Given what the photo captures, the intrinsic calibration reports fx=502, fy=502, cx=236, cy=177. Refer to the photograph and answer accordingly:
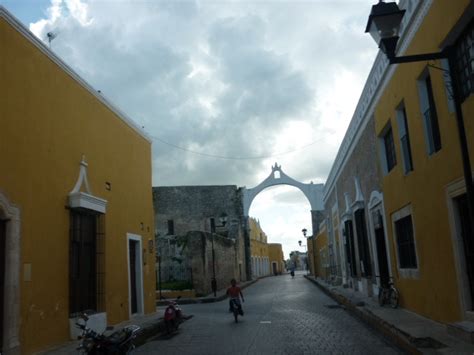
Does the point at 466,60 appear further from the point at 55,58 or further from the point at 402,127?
the point at 55,58

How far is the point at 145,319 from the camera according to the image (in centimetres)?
1295

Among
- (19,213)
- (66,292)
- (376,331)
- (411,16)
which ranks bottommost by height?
(376,331)

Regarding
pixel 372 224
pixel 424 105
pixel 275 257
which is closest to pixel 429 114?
pixel 424 105

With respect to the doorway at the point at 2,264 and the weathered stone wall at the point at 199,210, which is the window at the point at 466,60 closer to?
the doorway at the point at 2,264

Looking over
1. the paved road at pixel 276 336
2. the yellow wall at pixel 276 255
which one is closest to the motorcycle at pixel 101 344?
the paved road at pixel 276 336

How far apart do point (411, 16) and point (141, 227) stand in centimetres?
933

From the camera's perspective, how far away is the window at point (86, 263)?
9992 mm

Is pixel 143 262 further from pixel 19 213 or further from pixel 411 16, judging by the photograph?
pixel 411 16

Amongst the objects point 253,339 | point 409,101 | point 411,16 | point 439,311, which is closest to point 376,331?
point 439,311

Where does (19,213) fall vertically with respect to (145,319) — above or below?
above

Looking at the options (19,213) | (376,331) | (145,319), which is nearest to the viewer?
(19,213)

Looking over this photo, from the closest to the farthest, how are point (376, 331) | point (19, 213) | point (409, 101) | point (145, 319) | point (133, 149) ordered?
1. point (19, 213)
2. point (409, 101)
3. point (376, 331)
4. point (145, 319)
5. point (133, 149)

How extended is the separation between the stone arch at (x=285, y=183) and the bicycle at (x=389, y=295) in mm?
32796

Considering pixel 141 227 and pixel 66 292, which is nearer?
pixel 66 292
